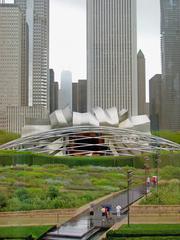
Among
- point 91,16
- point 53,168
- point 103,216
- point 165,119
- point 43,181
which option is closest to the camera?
point 103,216

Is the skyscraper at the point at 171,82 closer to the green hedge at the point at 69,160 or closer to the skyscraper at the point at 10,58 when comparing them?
the skyscraper at the point at 10,58

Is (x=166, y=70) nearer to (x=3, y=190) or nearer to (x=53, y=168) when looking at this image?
(x=53, y=168)

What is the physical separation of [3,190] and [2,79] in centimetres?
9871

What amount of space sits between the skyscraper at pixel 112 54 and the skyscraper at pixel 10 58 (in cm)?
2074

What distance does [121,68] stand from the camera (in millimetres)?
115375

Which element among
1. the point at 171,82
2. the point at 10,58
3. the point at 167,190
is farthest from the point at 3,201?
the point at 10,58

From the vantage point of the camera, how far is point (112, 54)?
117 metres

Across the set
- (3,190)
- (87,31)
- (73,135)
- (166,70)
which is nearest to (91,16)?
(87,31)

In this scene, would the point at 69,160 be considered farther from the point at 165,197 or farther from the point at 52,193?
the point at 165,197

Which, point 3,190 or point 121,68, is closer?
point 3,190

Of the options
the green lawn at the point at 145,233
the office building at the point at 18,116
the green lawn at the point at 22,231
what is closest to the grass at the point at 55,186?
the green lawn at the point at 22,231

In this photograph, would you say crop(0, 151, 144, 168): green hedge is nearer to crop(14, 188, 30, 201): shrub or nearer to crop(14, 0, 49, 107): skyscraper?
crop(14, 188, 30, 201): shrub

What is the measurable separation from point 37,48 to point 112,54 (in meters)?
31.8

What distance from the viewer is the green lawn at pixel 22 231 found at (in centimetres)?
1262
